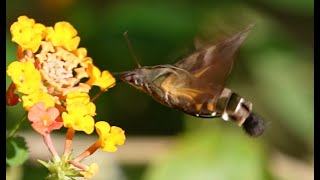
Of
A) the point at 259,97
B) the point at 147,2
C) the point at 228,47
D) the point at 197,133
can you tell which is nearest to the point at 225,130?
the point at 197,133

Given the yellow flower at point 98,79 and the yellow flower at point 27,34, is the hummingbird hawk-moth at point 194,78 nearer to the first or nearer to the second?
the yellow flower at point 98,79

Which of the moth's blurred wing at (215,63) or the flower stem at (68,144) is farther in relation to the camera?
the moth's blurred wing at (215,63)

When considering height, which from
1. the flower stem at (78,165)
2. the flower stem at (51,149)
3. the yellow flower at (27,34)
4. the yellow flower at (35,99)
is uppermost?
the yellow flower at (27,34)

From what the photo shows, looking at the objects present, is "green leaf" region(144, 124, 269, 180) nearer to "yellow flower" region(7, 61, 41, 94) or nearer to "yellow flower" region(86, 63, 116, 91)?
"yellow flower" region(86, 63, 116, 91)

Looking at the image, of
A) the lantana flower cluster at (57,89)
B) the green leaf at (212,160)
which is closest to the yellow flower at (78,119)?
the lantana flower cluster at (57,89)

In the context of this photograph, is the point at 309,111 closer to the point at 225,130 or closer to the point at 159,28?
the point at 225,130

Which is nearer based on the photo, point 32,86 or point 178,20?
point 32,86
